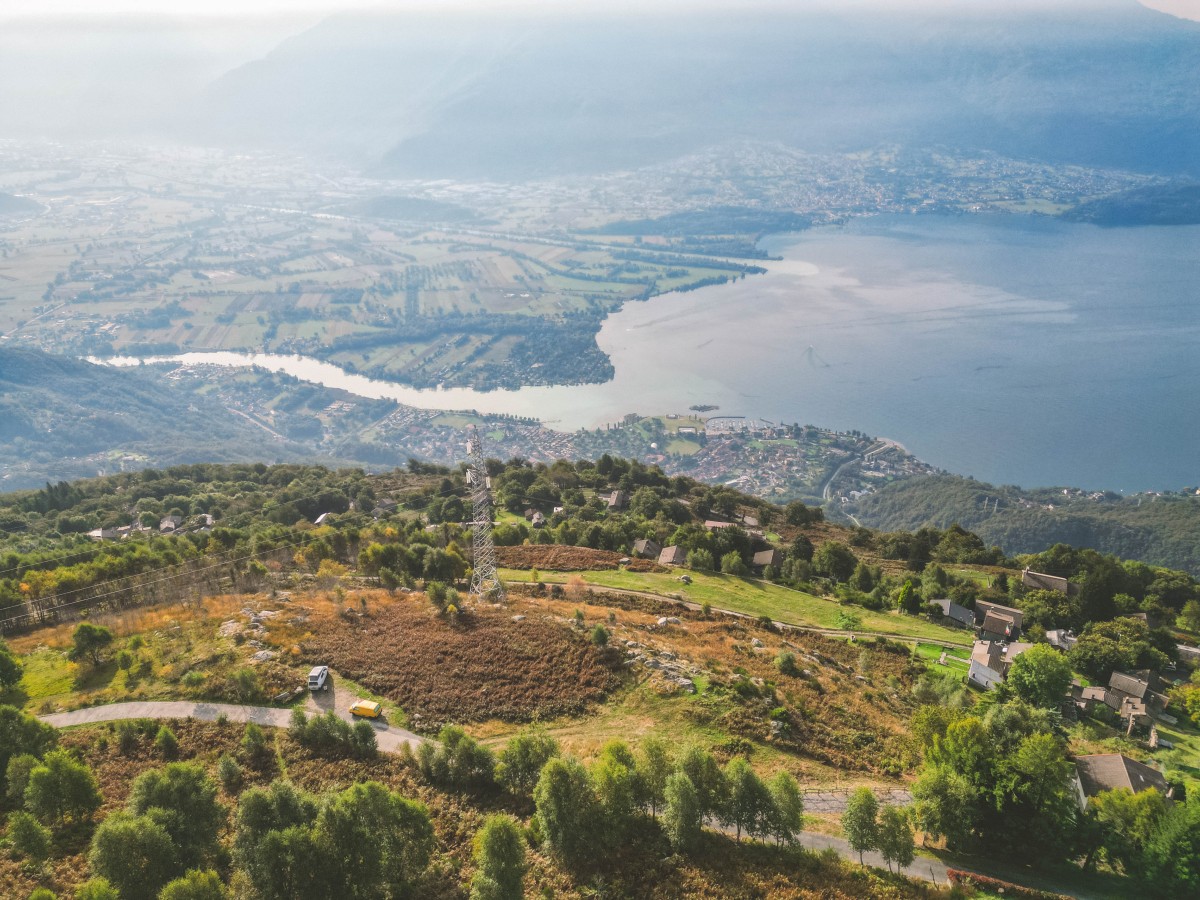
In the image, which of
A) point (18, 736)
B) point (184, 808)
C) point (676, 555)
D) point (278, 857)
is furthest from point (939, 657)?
point (18, 736)

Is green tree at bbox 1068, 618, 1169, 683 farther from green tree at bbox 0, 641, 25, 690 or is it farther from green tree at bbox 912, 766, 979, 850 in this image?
green tree at bbox 0, 641, 25, 690

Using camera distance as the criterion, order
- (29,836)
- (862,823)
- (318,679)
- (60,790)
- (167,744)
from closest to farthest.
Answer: (29,836) < (60,790) < (862,823) < (167,744) < (318,679)

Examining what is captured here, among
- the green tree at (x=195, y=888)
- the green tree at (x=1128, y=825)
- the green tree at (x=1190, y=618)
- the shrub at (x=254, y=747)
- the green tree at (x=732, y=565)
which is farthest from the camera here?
the green tree at (x=732, y=565)

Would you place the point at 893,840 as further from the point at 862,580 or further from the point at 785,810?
the point at 862,580

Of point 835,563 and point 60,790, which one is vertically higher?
point 60,790

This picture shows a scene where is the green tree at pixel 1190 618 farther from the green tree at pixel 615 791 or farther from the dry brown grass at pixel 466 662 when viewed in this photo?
the green tree at pixel 615 791

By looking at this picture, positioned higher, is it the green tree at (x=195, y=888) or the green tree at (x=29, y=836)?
the green tree at (x=195, y=888)

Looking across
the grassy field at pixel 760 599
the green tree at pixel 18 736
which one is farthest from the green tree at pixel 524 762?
the grassy field at pixel 760 599

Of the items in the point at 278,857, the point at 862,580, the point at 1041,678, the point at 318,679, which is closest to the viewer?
the point at 278,857
